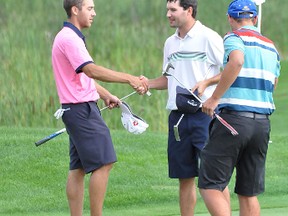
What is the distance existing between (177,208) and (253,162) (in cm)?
234

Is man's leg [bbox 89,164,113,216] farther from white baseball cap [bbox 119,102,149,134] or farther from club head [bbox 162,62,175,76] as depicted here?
club head [bbox 162,62,175,76]

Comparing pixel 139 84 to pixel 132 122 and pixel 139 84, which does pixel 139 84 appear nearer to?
pixel 139 84

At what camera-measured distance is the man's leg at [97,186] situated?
745cm

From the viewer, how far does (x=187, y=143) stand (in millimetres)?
7602

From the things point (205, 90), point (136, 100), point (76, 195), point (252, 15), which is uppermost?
point (252, 15)

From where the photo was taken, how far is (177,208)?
9.16 m

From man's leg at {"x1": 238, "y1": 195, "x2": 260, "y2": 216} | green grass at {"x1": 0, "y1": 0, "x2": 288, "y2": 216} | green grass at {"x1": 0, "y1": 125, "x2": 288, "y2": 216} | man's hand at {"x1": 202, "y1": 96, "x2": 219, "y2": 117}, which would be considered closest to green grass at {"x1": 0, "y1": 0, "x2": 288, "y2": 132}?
green grass at {"x1": 0, "y1": 0, "x2": 288, "y2": 216}

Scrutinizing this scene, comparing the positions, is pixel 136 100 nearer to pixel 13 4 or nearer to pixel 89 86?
pixel 13 4

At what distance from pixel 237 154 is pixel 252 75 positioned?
507 mm

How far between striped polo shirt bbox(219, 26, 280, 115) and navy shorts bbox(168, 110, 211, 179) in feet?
2.58

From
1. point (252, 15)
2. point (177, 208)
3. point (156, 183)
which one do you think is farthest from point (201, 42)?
point (156, 183)

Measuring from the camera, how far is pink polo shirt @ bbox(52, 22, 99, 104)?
288 inches

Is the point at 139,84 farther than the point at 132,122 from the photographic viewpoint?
No

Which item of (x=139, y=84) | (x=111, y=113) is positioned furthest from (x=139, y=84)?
(x=111, y=113)
